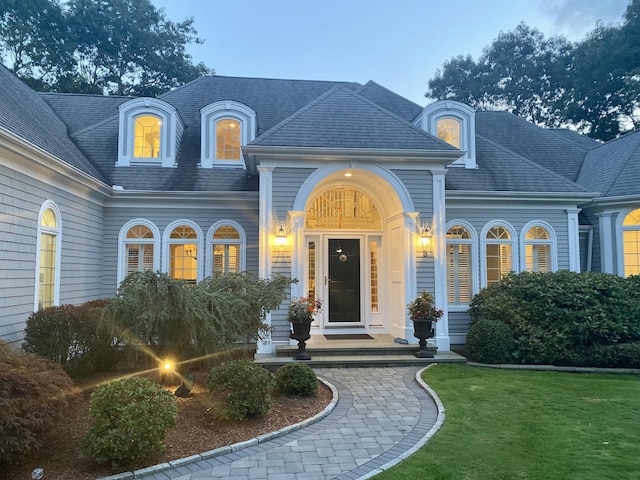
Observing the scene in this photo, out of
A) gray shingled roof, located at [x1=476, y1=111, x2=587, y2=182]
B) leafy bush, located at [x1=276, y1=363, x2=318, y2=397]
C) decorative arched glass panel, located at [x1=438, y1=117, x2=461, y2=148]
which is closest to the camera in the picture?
leafy bush, located at [x1=276, y1=363, x2=318, y2=397]

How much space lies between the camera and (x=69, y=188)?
26.0ft

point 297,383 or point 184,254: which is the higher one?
point 184,254

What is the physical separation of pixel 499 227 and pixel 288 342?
20.0ft

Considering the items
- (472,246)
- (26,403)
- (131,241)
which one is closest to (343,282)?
(472,246)

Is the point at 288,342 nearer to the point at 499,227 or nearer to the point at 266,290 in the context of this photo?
the point at 266,290

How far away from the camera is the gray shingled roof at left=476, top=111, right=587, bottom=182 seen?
1283 cm

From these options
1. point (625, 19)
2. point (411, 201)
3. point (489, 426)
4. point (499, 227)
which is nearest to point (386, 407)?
point (489, 426)

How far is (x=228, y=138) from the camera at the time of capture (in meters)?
10.9

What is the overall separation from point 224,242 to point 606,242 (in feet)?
32.4

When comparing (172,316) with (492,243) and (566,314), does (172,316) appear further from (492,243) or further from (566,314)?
(492,243)

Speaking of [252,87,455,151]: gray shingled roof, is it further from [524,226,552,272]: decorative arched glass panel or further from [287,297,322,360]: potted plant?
[524,226,552,272]: decorative arched glass panel

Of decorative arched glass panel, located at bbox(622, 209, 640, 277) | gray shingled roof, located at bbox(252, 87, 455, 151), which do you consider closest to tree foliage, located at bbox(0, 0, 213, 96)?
gray shingled roof, located at bbox(252, 87, 455, 151)

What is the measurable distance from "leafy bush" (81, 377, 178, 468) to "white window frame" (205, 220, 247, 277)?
5.98 m

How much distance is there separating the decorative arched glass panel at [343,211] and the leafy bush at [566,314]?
131 inches
